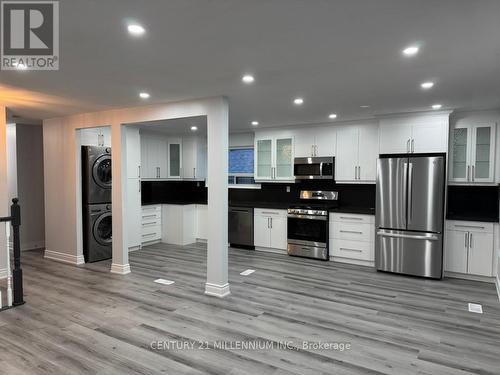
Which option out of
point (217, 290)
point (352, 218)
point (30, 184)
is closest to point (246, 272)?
point (217, 290)

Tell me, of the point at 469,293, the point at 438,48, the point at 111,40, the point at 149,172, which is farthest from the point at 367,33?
the point at 149,172

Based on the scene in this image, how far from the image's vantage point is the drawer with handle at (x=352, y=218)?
5.42 m

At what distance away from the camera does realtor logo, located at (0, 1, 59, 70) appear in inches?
77.6

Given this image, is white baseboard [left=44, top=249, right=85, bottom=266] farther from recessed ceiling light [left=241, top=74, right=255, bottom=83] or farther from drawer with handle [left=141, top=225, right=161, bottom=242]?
recessed ceiling light [left=241, top=74, right=255, bottom=83]

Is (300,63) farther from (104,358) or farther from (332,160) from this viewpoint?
(332,160)

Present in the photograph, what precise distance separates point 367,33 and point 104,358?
3.20 m

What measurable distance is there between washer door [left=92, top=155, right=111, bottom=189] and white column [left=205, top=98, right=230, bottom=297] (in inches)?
106

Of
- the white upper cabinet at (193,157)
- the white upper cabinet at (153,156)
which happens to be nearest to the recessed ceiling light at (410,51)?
the white upper cabinet at (193,157)

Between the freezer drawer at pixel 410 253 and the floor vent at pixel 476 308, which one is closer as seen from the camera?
the floor vent at pixel 476 308

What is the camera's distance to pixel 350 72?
3059mm

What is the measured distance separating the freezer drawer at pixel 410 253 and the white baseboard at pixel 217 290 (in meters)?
2.53

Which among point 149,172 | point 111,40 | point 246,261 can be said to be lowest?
point 246,261

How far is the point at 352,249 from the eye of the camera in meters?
5.58

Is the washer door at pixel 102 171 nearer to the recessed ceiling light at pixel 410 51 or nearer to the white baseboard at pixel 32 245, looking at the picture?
the white baseboard at pixel 32 245
